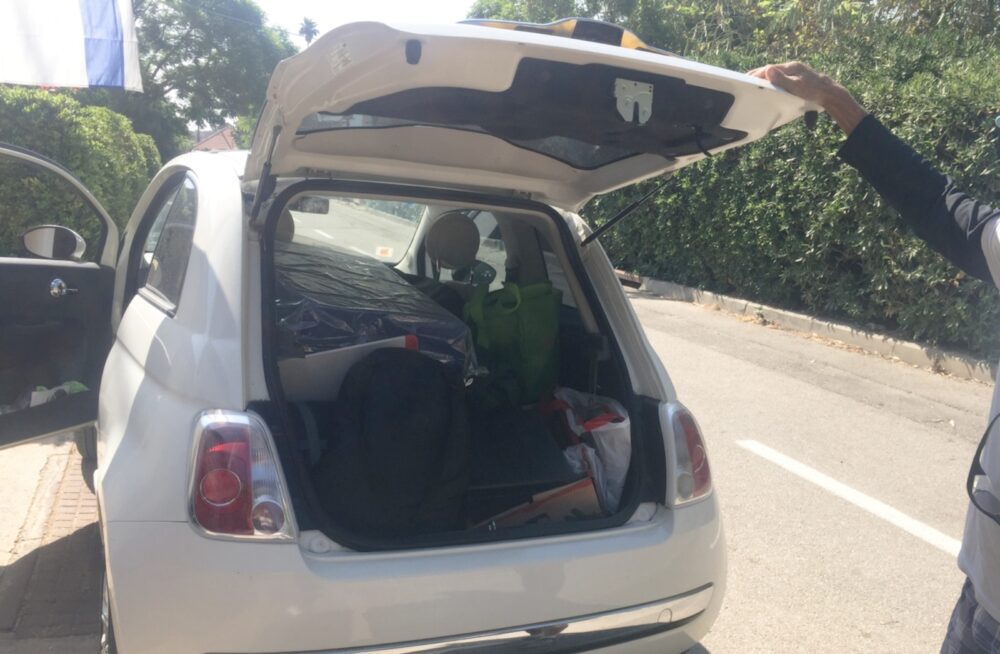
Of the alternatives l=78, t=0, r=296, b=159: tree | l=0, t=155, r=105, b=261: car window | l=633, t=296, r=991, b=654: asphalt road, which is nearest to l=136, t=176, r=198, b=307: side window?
l=633, t=296, r=991, b=654: asphalt road

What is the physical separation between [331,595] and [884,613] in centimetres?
261

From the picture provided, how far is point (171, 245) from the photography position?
9.70 ft

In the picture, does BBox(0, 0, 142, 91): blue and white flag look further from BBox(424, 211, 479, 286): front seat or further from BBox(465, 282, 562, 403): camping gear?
BBox(465, 282, 562, 403): camping gear

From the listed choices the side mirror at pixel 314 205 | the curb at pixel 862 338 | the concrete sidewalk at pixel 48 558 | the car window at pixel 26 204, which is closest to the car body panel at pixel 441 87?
the side mirror at pixel 314 205

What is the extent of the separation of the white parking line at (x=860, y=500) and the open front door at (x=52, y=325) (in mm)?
3953

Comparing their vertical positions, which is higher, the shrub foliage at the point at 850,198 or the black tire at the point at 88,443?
the shrub foliage at the point at 850,198

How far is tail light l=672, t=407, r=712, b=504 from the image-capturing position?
2.49 meters

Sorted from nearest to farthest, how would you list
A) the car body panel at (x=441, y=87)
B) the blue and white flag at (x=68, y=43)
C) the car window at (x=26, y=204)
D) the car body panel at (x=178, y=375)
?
1. the car body panel at (x=441, y=87)
2. the car body panel at (x=178, y=375)
3. the blue and white flag at (x=68, y=43)
4. the car window at (x=26, y=204)

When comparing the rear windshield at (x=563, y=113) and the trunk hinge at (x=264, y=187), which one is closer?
the rear windshield at (x=563, y=113)


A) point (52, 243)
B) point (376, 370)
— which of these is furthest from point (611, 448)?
point (52, 243)

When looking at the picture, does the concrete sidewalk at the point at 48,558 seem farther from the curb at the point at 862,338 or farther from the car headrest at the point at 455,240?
the curb at the point at 862,338

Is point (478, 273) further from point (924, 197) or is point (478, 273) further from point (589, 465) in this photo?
point (924, 197)

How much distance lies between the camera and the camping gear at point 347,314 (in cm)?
288

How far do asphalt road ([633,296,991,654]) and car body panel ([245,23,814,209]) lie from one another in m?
1.95
